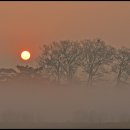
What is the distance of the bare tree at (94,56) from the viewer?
57250 millimetres

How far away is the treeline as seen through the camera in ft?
186

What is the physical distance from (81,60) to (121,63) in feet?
17.5

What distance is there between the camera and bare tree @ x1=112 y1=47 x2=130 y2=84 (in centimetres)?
5838

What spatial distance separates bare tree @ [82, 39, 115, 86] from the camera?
57.2 meters

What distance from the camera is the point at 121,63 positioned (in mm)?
59031

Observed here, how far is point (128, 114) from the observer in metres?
48.0

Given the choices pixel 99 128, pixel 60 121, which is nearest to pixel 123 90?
pixel 60 121

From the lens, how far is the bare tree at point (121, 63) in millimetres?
58375

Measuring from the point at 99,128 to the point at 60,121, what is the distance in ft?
24.9

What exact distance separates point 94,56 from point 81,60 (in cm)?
177

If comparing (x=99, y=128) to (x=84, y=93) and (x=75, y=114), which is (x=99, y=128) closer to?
(x=75, y=114)

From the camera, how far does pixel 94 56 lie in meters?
57.6

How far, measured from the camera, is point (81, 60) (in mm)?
56812

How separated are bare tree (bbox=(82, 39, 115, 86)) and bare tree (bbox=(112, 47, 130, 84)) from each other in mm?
871
